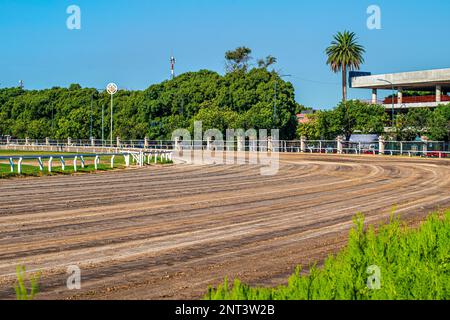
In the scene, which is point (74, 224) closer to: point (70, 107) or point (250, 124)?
point (250, 124)

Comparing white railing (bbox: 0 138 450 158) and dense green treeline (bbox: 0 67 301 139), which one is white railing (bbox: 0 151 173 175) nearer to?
white railing (bbox: 0 138 450 158)

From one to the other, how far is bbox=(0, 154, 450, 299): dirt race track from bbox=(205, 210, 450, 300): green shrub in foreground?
49.8 inches

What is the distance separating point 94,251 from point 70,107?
114m

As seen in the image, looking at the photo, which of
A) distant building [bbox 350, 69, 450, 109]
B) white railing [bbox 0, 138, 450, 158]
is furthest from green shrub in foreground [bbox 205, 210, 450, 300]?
distant building [bbox 350, 69, 450, 109]

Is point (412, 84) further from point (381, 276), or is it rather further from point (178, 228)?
point (381, 276)

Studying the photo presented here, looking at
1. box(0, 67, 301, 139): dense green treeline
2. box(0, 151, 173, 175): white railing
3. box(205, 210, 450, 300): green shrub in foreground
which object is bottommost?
box(205, 210, 450, 300): green shrub in foreground

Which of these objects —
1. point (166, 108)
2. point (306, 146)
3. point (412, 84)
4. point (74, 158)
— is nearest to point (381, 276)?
point (74, 158)

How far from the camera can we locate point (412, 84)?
9600 centimetres

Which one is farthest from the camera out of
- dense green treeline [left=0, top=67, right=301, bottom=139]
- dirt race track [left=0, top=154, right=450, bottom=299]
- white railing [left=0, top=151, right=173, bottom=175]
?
dense green treeline [left=0, top=67, right=301, bottom=139]

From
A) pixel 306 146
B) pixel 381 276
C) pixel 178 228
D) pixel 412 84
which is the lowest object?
Result: pixel 178 228

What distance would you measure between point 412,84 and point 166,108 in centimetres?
3736

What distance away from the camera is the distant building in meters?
90.6

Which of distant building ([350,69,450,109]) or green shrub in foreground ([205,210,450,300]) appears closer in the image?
green shrub in foreground ([205,210,450,300])

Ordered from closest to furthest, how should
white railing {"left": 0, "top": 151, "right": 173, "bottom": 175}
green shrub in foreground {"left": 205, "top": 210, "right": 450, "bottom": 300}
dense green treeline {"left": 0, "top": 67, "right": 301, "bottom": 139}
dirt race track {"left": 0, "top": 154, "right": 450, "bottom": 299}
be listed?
green shrub in foreground {"left": 205, "top": 210, "right": 450, "bottom": 300} → dirt race track {"left": 0, "top": 154, "right": 450, "bottom": 299} → white railing {"left": 0, "top": 151, "right": 173, "bottom": 175} → dense green treeline {"left": 0, "top": 67, "right": 301, "bottom": 139}
